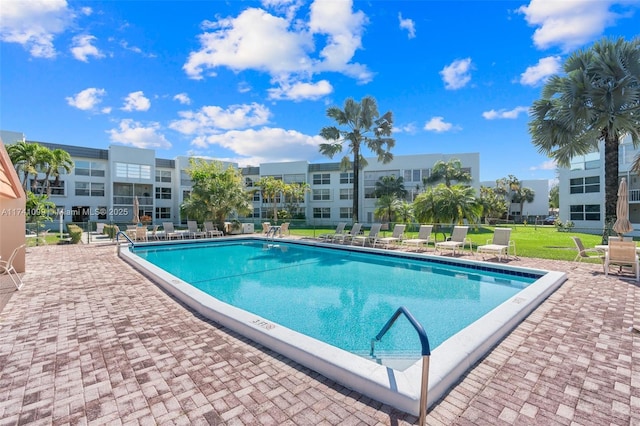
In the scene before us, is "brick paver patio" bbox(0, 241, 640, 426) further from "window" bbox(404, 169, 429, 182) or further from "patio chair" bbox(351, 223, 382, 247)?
"window" bbox(404, 169, 429, 182)

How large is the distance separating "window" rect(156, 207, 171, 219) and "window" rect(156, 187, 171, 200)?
1197 millimetres

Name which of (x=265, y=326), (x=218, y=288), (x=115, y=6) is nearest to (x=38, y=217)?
(x=115, y=6)

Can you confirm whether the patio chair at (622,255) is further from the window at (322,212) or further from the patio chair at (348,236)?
the window at (322,212)

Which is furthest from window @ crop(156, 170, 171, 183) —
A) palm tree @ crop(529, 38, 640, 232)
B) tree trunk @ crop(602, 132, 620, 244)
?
tree trunk @ crop(602, 132, 620, 244)

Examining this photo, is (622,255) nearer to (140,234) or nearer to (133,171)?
(140,234)

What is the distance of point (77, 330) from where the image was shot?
4320mm

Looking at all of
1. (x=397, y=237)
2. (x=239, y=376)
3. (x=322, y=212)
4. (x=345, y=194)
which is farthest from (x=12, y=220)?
(x=322, y=212)

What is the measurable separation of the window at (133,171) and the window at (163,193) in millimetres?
2219

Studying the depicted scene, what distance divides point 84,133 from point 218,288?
102ft

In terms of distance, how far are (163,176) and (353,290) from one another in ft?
108

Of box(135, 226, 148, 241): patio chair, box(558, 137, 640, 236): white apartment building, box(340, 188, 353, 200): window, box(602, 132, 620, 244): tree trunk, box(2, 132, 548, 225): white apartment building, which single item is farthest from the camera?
box(340, 188, 353, 200): window

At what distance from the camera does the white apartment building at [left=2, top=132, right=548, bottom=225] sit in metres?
29.5

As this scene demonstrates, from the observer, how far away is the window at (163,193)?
33781 millimetres

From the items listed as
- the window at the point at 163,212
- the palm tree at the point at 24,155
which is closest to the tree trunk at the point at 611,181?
the palm tree at the point at 24,155
